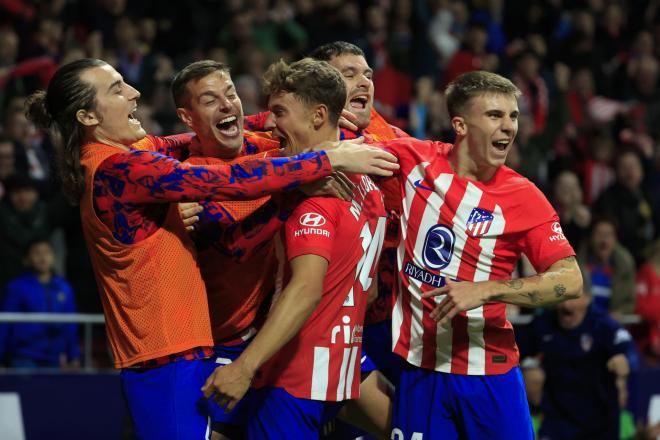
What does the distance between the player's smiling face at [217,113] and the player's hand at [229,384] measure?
1478 millimetres

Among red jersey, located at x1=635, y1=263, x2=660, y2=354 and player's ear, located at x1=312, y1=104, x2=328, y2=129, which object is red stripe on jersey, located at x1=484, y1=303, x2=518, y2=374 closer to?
player's ear, located at x1=312, y1=104, x2=328, y2=129

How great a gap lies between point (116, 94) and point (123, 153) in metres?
0.36

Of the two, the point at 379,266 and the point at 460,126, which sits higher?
the point at 460,126

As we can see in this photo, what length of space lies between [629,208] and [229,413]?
305 inches

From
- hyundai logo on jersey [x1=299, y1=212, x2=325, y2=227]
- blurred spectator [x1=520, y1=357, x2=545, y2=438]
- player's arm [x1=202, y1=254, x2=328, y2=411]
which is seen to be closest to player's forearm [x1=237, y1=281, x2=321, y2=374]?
player's arm [x1=202, y1=254, x2=328, y2=411]

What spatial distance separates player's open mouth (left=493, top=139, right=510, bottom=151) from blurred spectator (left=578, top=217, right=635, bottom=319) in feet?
18.6

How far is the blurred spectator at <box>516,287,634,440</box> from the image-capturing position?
27.8 feet

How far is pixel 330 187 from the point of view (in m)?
4.95

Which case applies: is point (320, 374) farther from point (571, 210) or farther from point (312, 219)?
point (571, 210)

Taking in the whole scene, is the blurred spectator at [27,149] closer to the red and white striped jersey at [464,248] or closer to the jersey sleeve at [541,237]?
the red and white striped jersey at [464,248]

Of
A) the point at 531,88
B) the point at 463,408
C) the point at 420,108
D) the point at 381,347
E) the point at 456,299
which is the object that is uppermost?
the point at 531,88

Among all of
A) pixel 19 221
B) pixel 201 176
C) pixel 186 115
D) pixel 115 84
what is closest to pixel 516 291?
pixel 201 176

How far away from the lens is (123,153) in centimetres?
490

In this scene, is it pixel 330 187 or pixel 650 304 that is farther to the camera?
pixel 650 304
